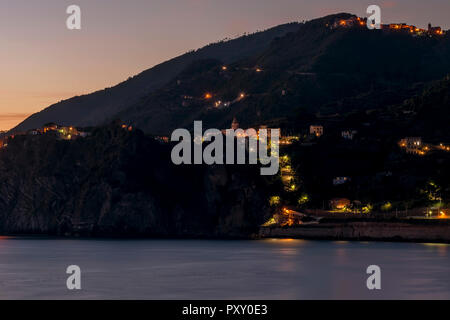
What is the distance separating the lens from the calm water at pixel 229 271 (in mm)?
72000

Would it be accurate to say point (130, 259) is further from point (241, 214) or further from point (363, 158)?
point (363, 158)

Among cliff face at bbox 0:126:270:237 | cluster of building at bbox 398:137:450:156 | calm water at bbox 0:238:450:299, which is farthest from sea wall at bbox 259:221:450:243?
cluster of building at bbox 398:137:450:156

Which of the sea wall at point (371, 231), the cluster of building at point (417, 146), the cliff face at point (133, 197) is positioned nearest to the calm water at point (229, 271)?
the sea wall at point (371, 231)

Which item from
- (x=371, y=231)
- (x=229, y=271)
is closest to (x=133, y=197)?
(x=371, y=231)

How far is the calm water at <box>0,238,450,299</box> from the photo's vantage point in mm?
72000

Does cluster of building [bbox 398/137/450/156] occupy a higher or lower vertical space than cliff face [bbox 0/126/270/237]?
higher

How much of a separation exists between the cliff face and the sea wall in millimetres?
13407

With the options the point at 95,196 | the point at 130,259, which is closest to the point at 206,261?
the point at 130,259

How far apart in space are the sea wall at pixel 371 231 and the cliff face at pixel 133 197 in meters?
13.4

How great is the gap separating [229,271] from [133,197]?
86665mm

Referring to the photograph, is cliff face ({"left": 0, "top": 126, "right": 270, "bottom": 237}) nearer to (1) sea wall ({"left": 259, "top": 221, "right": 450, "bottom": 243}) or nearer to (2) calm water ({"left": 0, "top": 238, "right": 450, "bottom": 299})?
(1) sea wall ({"left": 259, "top": 221, "right": 450, "bottom": 243})

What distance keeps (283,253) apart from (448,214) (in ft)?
127

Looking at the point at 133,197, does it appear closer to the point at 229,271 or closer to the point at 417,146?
the point at 417,146
